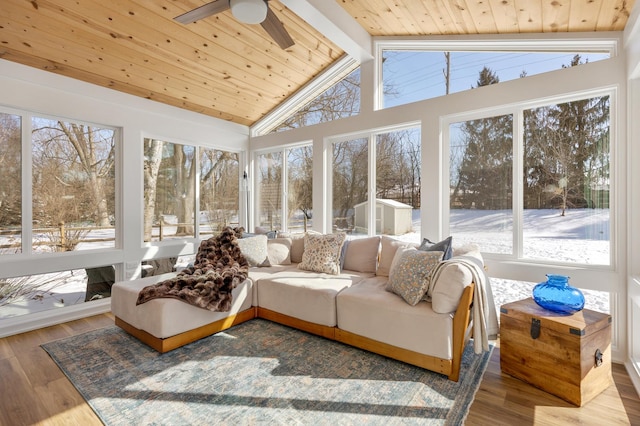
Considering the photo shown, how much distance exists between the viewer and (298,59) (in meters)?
4.22

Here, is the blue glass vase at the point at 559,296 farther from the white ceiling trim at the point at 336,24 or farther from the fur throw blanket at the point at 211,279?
the white ceiling trim at the point at 336,24

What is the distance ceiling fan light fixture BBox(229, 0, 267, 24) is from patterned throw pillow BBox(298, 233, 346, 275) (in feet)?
7.44

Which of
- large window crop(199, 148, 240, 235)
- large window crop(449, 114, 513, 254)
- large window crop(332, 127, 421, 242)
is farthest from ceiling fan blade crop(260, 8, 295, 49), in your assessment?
large window crop(199, 148, 240, 235)

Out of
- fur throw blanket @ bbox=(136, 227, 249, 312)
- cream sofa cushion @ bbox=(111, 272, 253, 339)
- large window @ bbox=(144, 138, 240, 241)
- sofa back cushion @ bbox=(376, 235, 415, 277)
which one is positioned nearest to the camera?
cream sofa cushion @ bbox=(111, 272, 253, 339)

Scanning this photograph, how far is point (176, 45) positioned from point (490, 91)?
131 inches

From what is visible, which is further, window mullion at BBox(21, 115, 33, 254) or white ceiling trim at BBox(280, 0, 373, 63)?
window mullion at BBox(21, 115, 33, 254)

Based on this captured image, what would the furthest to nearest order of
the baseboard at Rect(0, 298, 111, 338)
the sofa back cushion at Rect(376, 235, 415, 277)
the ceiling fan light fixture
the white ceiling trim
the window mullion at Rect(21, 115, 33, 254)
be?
the sofa back cushion at Rect(376, 235, 415, 277) < the window mullion at Rect(21, 115, 33, 254) < the baseboard at Rect(0, 298, 111, 338) < the white ceiling trim < the ceiling fan light fixture

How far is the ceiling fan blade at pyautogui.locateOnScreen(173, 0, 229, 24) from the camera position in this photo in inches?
88.9

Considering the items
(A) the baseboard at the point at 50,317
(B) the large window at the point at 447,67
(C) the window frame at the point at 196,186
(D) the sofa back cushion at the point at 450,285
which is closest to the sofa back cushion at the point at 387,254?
(D) the sofa back cushion at the point at 450,285

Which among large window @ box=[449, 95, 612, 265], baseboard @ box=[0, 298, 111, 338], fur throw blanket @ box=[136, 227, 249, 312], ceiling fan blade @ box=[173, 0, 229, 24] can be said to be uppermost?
ceiling fan blade @ box=[173, 0, 229, 24]

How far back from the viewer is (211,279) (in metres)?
3.06

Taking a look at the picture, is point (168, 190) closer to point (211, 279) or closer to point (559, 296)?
point (211, 279)

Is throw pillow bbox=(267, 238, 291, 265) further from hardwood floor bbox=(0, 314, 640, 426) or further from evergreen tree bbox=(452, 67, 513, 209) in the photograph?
hardwood floor bbox=(0, 314, 640, 426)

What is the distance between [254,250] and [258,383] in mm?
1864
